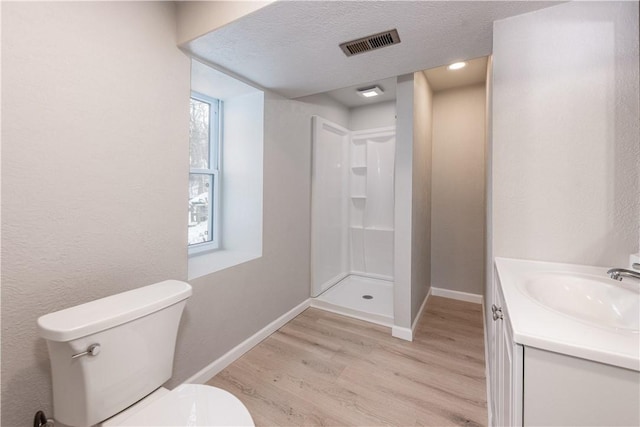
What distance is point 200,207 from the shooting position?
2.28 meters

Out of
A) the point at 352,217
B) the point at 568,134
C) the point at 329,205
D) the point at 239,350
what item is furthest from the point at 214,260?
the point at 568,134

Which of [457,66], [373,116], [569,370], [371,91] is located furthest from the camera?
[373,116]

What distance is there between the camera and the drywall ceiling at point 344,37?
49.2 inches

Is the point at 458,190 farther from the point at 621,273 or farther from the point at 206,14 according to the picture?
Result: the point at 206,14

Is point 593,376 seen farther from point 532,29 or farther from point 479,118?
point 479,118

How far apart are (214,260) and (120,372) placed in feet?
3.62

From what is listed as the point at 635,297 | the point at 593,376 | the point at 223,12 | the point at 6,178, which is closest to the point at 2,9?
the point at 6,178

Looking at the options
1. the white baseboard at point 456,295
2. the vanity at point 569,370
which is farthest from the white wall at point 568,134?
the white baseboard at point 456,295

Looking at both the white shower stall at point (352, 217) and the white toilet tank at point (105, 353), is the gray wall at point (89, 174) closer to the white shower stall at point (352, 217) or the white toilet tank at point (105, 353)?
the white toilet tank at point (105, 353)

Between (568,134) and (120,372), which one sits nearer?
(120,372)

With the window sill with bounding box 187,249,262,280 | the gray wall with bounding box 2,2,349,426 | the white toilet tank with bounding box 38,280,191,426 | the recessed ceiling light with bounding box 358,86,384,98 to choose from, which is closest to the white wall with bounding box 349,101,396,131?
the recessed ceiling light with bounding box 358,86,384,98

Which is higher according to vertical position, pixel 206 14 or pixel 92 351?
pixel 206 14

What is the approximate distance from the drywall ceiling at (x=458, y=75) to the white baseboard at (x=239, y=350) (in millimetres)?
2642

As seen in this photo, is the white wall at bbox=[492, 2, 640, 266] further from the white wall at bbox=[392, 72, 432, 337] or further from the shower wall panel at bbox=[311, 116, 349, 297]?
the shower wall panel at bbox=[311, 116, 349, 297]
